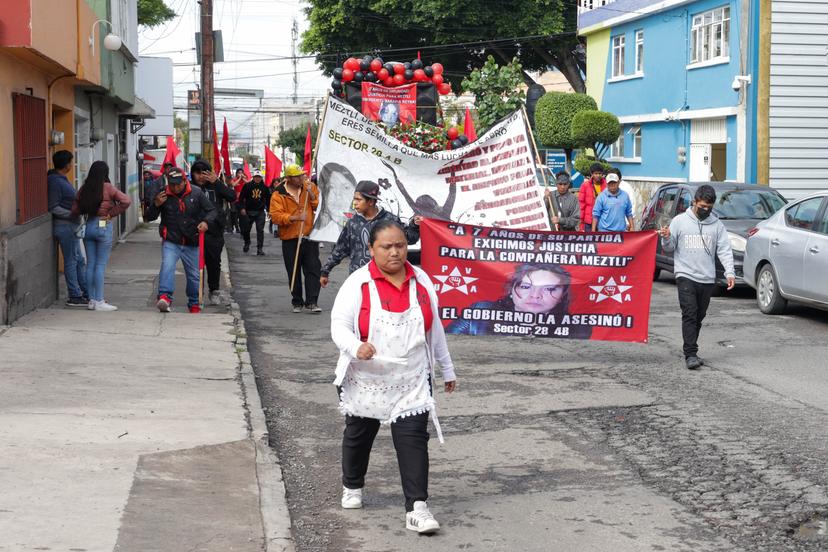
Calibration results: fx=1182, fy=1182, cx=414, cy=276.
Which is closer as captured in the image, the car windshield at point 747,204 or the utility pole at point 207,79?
the car windshield at point 747,204

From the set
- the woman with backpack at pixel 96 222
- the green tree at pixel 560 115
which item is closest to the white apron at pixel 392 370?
the woman with backpack at pixel 96 222

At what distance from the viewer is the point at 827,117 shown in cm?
2772

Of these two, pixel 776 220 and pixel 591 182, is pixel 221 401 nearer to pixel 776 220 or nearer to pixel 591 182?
pixel 776 220

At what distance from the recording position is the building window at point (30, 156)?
13.1 m

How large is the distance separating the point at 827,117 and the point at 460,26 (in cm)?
1874

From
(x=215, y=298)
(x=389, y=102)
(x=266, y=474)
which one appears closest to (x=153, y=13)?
(x=389, y=102)

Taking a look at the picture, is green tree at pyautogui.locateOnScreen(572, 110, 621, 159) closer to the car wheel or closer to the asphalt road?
the car wheel

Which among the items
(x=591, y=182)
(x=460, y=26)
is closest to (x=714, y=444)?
(x=591, y=182)

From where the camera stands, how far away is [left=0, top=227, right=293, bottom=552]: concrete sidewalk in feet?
17.7

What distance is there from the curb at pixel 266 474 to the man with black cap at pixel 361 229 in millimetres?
1306

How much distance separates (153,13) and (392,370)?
1885 inches

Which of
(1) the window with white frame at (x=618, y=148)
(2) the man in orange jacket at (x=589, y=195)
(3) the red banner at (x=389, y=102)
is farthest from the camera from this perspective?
(1) the window with white frame at (x=618, y=148)

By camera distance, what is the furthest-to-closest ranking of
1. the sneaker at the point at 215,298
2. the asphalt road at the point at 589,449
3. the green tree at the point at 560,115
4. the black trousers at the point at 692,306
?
the green tree at the point at 560,115, the sneaker at the point at 215,298, the black trousers at the point at 692,306, the asphalt road at the point at 589,449

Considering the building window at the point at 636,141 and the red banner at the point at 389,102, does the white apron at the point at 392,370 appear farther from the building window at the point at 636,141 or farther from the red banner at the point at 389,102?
the building window at the point at 636,141
